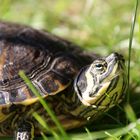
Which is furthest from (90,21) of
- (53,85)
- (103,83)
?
(103,83)

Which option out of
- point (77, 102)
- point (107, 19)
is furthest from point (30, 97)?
point (107, 19)

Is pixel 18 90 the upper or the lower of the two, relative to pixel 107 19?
lower

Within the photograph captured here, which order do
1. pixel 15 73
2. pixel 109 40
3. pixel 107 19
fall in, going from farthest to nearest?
pixel 107 19, pixel 109 40, pixel 15 73

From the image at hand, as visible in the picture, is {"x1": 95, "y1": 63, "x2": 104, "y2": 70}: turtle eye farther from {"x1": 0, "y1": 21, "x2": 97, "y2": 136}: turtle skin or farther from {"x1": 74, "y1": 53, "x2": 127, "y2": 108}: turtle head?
{"x1": 0, "y1": 21, "x2": 97, "y2": 136}: turtle skin

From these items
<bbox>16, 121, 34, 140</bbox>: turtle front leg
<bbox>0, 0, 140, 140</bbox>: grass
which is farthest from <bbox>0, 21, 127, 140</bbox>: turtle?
<bbox>0, 0, 140, 140</bbox>: grass

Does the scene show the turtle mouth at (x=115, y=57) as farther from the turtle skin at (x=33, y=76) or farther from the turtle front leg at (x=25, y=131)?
the turtle front leg at (x=25, y=131)

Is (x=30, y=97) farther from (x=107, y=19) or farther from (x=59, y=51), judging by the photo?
(x=107, y=19)
